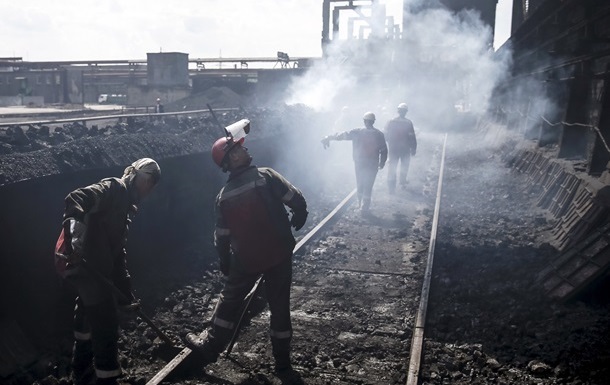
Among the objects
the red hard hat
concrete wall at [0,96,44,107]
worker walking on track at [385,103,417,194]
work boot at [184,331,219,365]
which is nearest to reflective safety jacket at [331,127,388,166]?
worker walking on track at [385,103,417,194]

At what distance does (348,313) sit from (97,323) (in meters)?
2.91

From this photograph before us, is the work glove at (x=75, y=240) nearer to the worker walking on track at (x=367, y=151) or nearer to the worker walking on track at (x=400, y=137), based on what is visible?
the worker walking on track at (x=367, y=151)

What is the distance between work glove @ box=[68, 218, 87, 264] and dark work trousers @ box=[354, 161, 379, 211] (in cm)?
756

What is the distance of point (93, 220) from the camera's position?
4109mm

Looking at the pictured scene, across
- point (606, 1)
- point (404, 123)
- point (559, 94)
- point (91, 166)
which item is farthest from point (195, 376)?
point (559, 94)

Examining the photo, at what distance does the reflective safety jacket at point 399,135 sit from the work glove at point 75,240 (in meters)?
9.80

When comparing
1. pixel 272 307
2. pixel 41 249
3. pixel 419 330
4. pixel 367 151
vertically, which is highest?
pixel 367 151

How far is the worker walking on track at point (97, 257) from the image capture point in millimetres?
3922

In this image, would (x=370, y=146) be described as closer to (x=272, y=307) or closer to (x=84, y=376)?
(x=272, y=307)

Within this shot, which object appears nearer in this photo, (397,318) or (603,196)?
(397,318)

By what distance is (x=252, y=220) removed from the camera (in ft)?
15.1

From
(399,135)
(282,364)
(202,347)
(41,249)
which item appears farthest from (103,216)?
(399,135)

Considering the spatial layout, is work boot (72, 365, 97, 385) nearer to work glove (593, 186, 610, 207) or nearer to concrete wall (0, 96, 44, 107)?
work glove (593, 186, 610, 207)

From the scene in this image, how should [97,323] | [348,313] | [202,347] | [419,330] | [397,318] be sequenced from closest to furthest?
[97,323], [202,347], [419,330], [397,318], [348,313]
